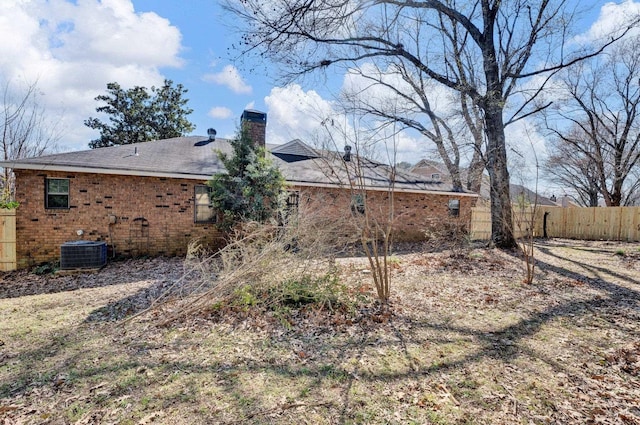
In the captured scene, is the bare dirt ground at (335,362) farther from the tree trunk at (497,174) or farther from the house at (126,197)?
the tree trunk at (497,174)

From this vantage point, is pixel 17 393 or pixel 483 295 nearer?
pixel 17 393

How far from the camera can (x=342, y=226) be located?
602 centimetres

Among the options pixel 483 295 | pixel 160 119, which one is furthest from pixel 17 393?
pixel 160 119

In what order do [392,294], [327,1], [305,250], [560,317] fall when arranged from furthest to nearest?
1. [327,1]
2. [392,294]
3. [305,250]
4. [560,317]

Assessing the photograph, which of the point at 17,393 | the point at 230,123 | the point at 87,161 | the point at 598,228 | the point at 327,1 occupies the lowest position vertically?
the point at 17,393

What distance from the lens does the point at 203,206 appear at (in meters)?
10.2

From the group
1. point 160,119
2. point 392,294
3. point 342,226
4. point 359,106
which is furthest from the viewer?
point 160,119

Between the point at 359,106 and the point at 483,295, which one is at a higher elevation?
the point at 359,106

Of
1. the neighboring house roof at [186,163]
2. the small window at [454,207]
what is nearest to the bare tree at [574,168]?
the small window at [454,207]

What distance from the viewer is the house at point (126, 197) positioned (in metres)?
8.34

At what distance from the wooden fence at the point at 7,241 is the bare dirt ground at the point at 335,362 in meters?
3.41

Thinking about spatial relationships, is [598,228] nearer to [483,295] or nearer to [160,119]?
[483,295]

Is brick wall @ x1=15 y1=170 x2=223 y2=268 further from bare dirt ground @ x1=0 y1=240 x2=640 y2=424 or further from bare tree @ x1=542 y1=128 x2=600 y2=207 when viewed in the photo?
bare tree @ x1=542 y1=128 x2=600 y2=207

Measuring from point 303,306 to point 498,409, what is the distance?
280 cm
